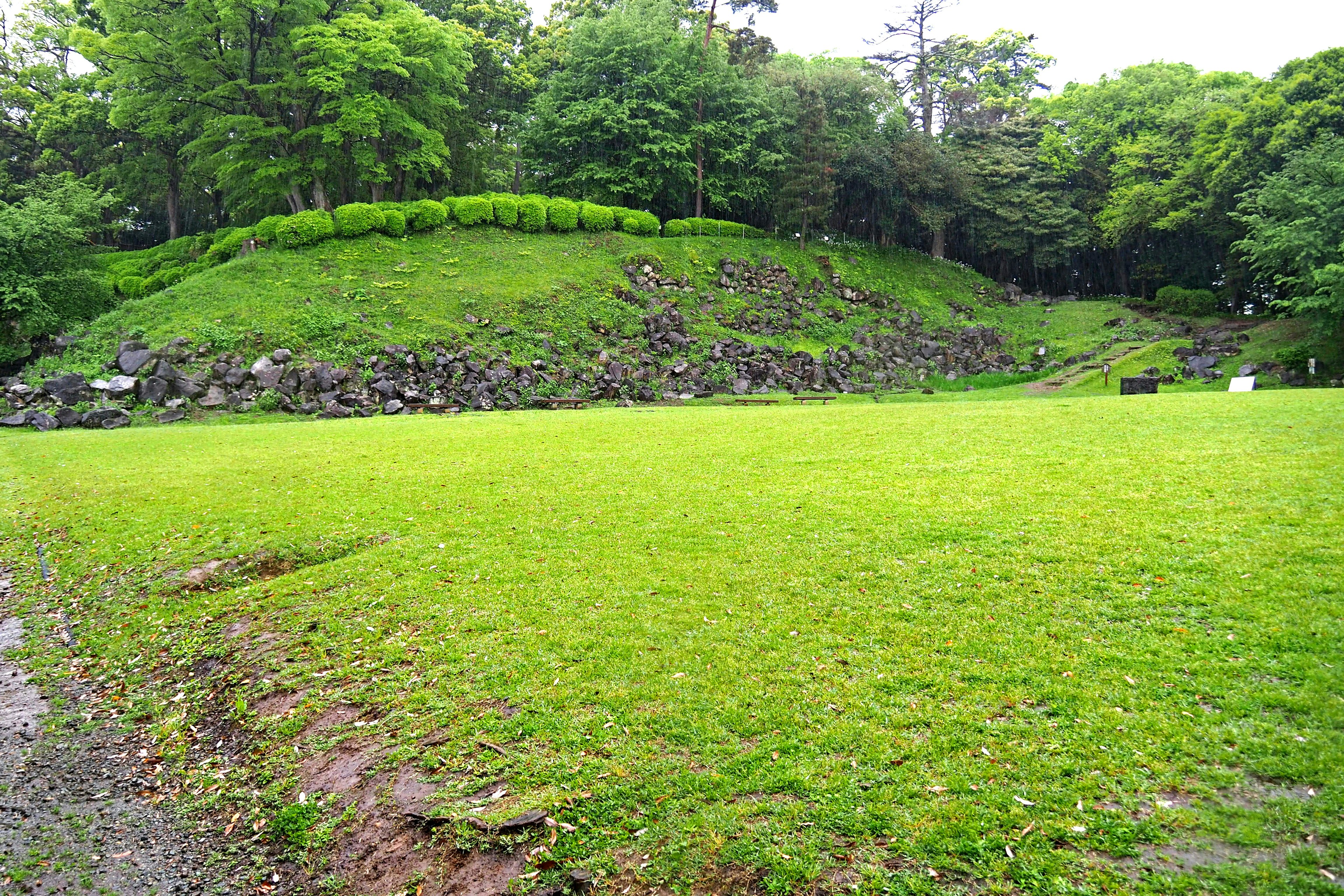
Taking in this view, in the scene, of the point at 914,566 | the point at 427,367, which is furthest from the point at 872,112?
the point at 914,566

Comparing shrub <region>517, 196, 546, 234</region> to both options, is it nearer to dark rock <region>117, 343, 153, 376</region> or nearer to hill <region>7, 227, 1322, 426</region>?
hill <region>7, 227, 1322, 426</region>

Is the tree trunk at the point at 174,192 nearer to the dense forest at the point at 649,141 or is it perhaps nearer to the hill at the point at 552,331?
the dense forest at the point at 649,141

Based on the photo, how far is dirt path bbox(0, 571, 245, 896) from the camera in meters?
4.16

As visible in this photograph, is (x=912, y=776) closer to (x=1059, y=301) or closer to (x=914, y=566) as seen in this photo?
(x=914, y=566)

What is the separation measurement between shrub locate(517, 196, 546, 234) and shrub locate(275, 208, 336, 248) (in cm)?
868

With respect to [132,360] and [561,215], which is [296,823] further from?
[561,215]

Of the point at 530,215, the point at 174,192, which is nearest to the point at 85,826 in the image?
the point at 530,215

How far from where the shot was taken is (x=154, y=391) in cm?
2183

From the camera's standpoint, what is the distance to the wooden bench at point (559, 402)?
81.2 ft

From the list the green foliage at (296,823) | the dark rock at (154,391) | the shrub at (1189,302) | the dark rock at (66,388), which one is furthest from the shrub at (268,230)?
the shrub at (1189,302)

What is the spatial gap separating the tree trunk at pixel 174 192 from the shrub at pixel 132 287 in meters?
9.12

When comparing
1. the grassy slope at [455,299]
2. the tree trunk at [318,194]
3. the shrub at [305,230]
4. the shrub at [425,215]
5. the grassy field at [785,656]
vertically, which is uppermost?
the tree trunk at [318,194]

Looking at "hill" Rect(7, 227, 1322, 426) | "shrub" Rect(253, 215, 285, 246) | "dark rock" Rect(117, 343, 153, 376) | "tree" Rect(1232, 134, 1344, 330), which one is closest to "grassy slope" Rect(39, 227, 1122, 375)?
"hill" Rect(7, 227, 1322, 426)

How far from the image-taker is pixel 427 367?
25.0m
